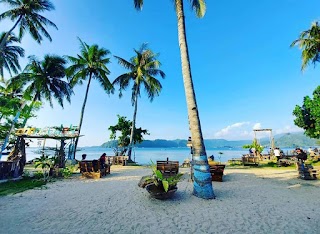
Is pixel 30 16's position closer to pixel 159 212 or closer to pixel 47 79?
pixel 47 79

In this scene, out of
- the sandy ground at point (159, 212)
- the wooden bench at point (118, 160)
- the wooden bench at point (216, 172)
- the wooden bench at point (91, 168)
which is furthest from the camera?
the wooden bench at point (118, 160)

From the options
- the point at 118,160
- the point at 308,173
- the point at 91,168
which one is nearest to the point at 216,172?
the point at 308,173

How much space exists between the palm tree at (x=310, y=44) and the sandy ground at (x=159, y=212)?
55.4ft

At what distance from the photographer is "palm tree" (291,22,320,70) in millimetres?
19844

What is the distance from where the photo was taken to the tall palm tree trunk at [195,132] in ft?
25.9

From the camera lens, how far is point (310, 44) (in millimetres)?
20203

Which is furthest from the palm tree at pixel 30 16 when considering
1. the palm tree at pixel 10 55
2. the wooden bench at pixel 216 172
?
the wooden bench at pixel 216 172

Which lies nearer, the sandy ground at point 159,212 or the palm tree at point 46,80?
the sandy ground at point 159,212

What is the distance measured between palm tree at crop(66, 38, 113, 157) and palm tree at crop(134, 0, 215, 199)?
61.5 ft

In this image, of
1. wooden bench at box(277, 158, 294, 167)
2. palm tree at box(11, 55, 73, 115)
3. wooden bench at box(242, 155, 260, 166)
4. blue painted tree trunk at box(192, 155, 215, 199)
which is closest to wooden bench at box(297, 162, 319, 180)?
wooden bench at box(277, 158, 294, 167)

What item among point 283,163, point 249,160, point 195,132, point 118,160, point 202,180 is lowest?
point 202,180

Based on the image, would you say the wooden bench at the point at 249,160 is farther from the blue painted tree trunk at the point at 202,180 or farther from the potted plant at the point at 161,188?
the potted plant at the point at 161,188

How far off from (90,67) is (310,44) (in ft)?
84.0

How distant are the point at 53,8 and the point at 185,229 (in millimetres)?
26495
